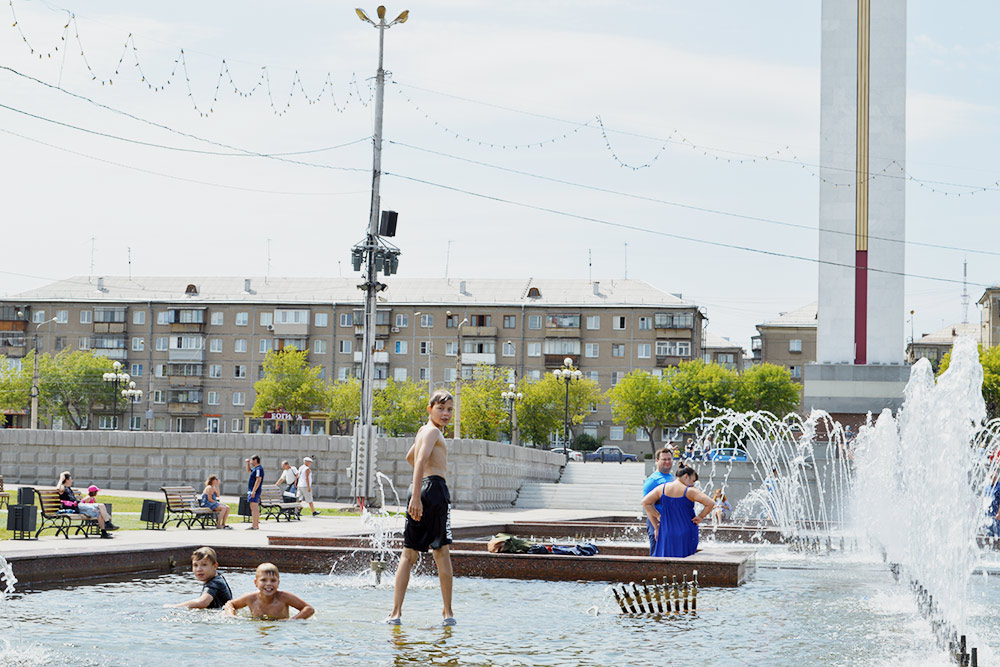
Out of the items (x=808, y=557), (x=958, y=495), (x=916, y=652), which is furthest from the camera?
(x=808, y=557)

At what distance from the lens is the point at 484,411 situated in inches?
3265

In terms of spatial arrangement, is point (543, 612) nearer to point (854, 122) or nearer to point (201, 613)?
point (201, 613)

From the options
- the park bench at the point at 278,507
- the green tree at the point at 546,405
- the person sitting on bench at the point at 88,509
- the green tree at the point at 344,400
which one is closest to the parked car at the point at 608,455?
the green tree at the point at 546,405

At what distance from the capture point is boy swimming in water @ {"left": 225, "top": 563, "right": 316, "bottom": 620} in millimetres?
10148

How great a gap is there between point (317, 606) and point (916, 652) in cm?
532

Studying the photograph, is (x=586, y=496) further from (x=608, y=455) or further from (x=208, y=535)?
(x=608, y=455)

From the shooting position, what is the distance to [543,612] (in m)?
11.2

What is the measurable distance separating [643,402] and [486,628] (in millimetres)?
80772

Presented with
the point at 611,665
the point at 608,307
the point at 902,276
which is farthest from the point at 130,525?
the point at 608,307

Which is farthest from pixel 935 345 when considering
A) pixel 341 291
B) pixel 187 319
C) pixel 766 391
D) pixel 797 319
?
pixel 187 319

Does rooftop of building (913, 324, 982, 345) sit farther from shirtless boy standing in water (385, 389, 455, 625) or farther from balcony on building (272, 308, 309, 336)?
shirtless boy standing in water (385, 389, 455, 625)

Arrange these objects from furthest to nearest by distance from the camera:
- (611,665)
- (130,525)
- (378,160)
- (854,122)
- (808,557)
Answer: (854,122), (378,160), (130,525), (808,557), (611,665)

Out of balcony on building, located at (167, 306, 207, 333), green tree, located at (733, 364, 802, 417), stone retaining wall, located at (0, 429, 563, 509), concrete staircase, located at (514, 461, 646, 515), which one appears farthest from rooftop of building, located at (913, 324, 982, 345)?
stone retaining wall, located at (0, 429, 563, 509)

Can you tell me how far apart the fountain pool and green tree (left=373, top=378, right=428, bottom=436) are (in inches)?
2918
